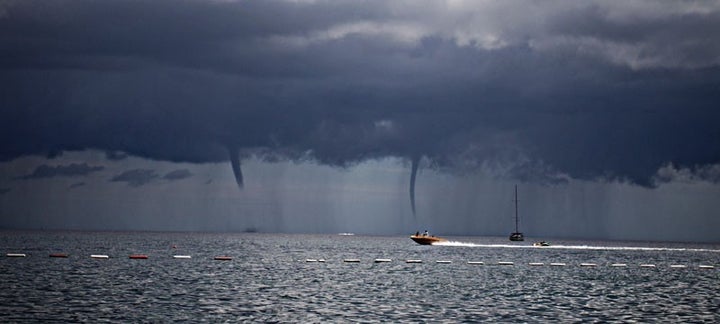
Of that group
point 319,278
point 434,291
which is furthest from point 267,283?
point 434,291

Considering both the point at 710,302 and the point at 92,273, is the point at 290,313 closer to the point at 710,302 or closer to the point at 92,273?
the point at 710,302

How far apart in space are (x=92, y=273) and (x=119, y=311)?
2163 inches

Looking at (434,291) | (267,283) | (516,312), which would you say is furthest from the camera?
Answer: (267,283)

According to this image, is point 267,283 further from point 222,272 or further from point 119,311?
point 119,311

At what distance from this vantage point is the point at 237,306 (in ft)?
257

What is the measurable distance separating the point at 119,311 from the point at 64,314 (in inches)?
200

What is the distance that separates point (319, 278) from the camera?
121 meters

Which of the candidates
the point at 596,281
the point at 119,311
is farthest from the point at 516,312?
the point at 596,281

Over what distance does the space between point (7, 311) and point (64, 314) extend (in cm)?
545

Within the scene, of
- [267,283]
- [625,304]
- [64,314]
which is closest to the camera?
[64,314]

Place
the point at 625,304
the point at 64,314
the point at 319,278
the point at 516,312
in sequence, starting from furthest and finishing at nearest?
the point at 319,278 < the point at 625,304 < the point at 516,312 < the point at 64,314

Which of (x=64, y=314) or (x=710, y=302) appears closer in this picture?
(x=64, y=314)

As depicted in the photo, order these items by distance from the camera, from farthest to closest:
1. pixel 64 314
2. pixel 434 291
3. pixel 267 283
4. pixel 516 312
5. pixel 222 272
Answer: pixel 222 272 < pixel 267 283 < pixel 434 291 < pixel 516 312 < pixel 64 314

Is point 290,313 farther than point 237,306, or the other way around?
point 237,306
